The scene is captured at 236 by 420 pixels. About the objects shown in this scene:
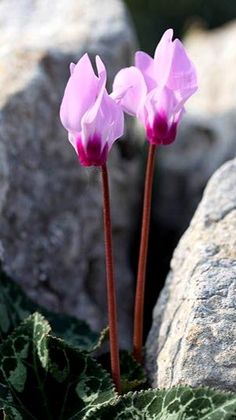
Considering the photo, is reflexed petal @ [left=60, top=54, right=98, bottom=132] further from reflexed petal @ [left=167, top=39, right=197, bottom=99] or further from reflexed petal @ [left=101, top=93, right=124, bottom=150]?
reflexed petal @ [left=167, top=39, right=197, bottom=99]

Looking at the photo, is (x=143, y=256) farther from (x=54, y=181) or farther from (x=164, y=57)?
(x=54, y=181)

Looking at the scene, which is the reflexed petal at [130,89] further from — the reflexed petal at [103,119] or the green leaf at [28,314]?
the green leaf at [28,314]

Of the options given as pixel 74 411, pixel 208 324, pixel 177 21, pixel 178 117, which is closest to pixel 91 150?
pixel 178 117

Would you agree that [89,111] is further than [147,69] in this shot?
No

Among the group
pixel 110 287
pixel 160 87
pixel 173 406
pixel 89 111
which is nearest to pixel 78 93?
pixel 89 111

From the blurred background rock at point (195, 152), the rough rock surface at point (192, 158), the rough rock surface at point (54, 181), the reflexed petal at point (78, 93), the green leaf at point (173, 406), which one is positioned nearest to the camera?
the green leaf at point (173, 406)

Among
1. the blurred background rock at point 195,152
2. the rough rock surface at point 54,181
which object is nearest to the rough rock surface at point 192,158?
the blurred background rock at point 195,152
